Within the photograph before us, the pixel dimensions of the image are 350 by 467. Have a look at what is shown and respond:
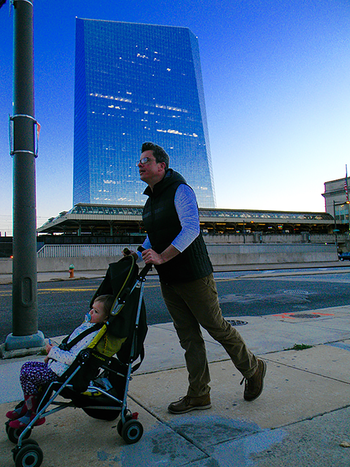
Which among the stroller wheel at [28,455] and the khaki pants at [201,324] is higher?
the khaki pants at [201,324]

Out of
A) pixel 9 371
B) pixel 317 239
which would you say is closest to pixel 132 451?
pixel 9 371

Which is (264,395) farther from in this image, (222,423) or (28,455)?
(28,455)

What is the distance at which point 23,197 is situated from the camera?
443 cm

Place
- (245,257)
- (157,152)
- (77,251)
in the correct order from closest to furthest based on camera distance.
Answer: (157,152) → (77,251) → (245,257)

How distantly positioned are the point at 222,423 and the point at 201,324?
703 mm

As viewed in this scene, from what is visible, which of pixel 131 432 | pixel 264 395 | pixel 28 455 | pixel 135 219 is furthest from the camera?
pixel 135 219

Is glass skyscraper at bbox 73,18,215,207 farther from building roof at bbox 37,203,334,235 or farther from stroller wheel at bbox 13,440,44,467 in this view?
stroller wheel at bbox 13,440,44,467

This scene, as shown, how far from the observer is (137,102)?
468 feet

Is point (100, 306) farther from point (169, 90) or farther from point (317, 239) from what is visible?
point (169, 90)

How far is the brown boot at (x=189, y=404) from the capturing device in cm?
261

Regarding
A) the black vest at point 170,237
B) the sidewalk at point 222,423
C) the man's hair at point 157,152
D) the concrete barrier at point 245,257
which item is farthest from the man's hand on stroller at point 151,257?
the concrete barrier at point 245,257

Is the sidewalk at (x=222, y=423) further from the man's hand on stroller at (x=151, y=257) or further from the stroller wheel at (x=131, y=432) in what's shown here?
the man's hand on stroller at (x=151, y=257)

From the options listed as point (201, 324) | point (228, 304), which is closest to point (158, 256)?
point (201, 324)

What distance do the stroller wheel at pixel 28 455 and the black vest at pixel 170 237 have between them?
4.47 feet
